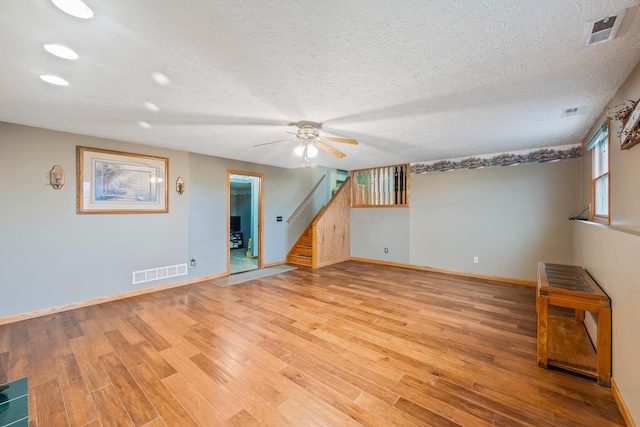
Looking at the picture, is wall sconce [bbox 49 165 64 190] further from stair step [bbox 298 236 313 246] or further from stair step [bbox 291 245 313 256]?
stair step [bbox 298 236 313 246]

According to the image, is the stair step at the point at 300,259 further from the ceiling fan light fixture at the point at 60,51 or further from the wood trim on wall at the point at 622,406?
the ceiling fan light fixture at the point at 60,51

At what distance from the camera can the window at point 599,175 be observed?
2883 mm

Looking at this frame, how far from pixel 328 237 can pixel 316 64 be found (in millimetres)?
4816

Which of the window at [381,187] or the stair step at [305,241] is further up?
the window at [381,187]

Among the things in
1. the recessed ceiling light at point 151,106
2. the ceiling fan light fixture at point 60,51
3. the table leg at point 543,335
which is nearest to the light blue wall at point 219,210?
the recessed ceiling light at point 151,106

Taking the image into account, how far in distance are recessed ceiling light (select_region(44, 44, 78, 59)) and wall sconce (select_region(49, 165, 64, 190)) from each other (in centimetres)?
244

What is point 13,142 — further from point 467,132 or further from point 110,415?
point 467,132

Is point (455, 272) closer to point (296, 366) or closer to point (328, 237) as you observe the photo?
point (328, 237)

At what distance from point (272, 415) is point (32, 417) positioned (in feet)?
5.10

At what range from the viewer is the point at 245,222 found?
988cm

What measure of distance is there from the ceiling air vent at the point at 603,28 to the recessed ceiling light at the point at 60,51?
3.11m

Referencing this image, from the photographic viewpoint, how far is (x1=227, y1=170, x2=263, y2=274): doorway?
19.7 ft

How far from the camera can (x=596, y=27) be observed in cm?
148

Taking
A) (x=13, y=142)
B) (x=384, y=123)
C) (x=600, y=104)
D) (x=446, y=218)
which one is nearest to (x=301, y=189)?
(x=446, y=218)
